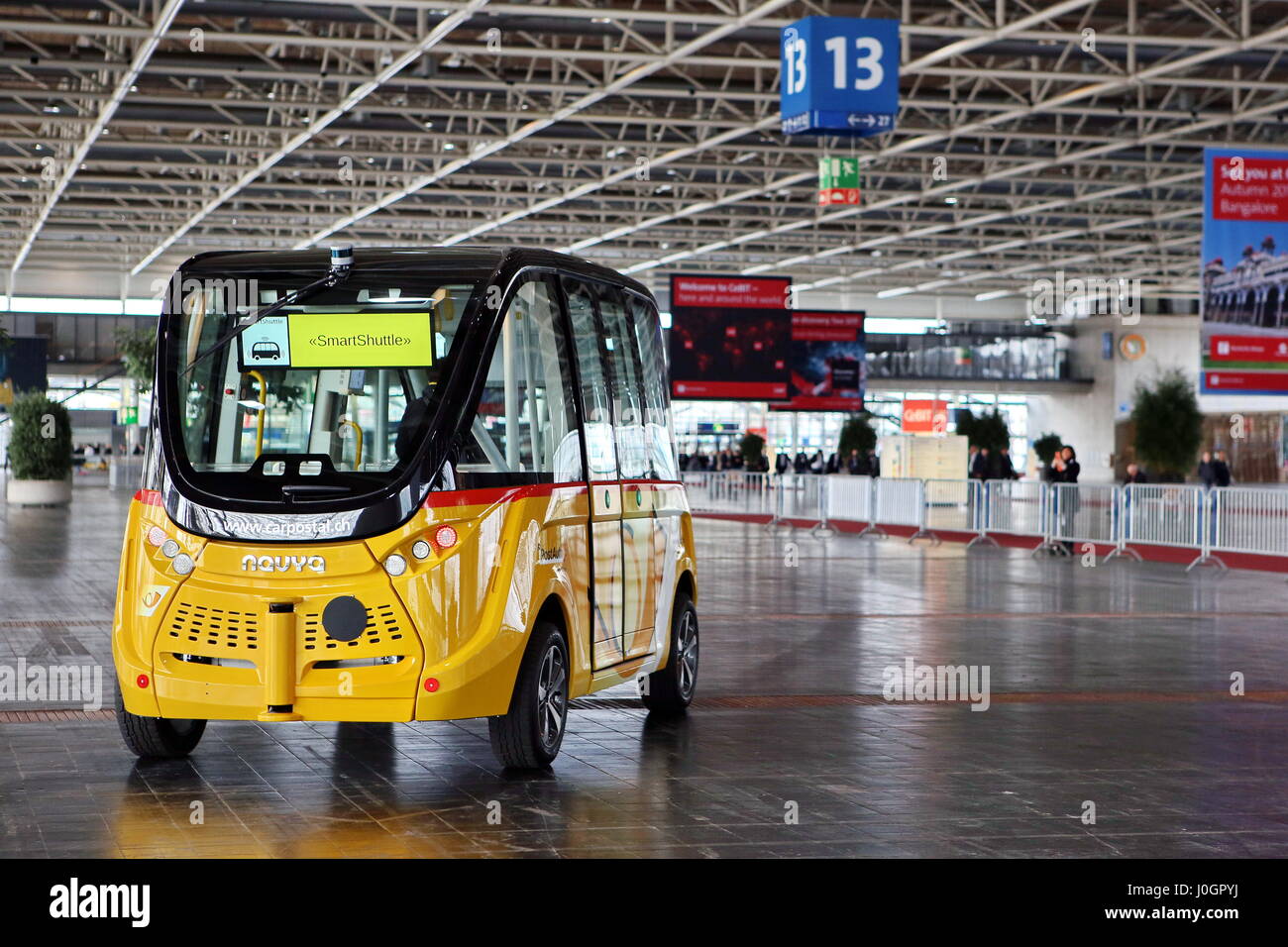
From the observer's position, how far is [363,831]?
20.9ft

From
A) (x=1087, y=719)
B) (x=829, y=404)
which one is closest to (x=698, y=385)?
(x=829, y=404)

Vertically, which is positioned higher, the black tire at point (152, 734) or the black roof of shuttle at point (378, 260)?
the black roof of shuttle at point (378, 260)

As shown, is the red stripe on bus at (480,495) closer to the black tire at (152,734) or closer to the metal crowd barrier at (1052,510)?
the black tire at (152,734)

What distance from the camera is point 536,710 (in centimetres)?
741

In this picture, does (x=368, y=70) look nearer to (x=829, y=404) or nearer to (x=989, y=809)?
(x=829, y=404)

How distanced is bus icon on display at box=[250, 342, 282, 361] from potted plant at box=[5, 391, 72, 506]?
31662mm

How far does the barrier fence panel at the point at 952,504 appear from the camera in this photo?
2844 cm

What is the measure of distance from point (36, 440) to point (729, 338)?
51.6ft

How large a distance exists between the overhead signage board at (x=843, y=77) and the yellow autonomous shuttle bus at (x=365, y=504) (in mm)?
10471

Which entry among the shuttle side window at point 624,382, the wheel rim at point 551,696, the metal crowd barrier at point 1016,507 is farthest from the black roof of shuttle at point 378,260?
the metal crowd barrier at point 1016,507

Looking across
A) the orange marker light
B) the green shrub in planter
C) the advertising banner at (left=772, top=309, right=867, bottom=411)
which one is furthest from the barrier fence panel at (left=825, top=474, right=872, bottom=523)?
the orange marker light

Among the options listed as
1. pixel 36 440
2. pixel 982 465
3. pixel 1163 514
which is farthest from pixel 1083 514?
pixel 36 440

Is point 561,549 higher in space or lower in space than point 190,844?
higher
